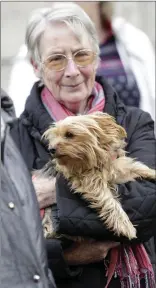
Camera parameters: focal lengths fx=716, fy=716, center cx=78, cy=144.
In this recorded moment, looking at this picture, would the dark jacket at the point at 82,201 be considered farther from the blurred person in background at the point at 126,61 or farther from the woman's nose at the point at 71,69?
the blurred person in background at the point at 126,61

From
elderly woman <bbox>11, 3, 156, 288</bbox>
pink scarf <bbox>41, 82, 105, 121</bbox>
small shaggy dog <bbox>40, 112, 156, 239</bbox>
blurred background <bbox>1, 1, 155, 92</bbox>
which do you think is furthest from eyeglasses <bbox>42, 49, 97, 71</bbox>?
blurred background <bbox>1, 1, 155, 92</bbox>

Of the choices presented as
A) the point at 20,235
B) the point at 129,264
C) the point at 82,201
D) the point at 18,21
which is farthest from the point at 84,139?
the point at 18,21

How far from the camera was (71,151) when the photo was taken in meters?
2.89

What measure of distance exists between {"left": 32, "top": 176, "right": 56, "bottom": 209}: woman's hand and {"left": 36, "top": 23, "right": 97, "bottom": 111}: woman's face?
36 cm

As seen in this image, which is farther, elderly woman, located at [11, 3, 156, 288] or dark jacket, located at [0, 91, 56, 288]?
elderly woman, located at [11, 3, 156, 288]

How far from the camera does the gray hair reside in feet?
10.3

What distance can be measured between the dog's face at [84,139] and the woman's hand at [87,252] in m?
0.33

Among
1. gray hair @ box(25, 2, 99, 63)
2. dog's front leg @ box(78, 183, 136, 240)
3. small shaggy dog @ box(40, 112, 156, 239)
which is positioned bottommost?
Answer: dog's front leg @ box(78, 183, 136, 240)

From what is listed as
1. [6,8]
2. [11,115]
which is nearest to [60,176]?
[11,115]

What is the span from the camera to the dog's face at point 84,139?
2895 millimetres

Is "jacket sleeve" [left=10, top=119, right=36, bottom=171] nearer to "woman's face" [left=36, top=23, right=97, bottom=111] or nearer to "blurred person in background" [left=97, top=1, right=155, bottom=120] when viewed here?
"woman's face" [left=36, top=23, right=97, bottom=111]

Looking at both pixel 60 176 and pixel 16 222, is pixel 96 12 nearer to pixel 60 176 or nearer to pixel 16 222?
pixel 60 176

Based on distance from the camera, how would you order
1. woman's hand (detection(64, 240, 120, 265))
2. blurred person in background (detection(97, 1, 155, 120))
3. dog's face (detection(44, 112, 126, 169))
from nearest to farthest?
dog's face (detection(44, 112, 126, 169)) < woman's hand (detection(64, 240, 120, 265)) < blurred person in background (detection(97, 1, 155, 120))

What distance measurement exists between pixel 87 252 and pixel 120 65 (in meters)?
1.63
